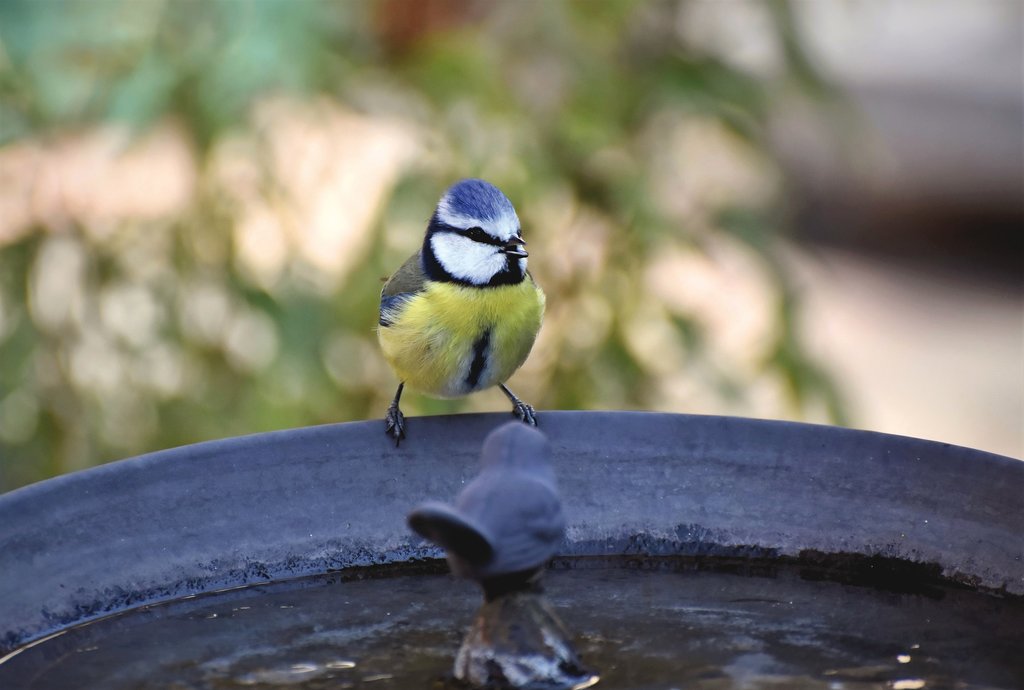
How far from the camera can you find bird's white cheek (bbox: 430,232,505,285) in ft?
8.15

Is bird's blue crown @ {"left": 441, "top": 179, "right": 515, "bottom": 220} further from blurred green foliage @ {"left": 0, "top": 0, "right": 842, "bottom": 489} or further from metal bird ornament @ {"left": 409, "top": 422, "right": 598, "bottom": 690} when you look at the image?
metal bird ornament @ {"left": 409, "top": 422, "right": 598, "bottom": 690}

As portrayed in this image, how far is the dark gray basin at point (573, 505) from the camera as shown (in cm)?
161

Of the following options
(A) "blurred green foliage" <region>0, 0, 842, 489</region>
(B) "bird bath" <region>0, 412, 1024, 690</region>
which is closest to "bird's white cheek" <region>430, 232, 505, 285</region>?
(A) "blurred green foliage" <region>0, 0, 842, 489</region>

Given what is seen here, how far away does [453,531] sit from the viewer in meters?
1.30

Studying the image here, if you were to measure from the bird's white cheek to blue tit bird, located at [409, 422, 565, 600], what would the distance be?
1.07 metres

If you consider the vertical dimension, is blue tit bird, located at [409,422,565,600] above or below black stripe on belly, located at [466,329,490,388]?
below

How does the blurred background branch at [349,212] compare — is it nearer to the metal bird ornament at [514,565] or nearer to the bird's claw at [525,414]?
the bird's claw at [525,414]

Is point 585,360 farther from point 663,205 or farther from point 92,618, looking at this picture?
point 92,618

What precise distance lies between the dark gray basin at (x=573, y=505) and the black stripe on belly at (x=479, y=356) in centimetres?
57

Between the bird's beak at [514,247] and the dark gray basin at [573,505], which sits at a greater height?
the bird's beak at [514,247]

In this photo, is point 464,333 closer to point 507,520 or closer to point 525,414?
point 525,414

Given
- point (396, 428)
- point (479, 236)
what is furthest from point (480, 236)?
point (396, 428)

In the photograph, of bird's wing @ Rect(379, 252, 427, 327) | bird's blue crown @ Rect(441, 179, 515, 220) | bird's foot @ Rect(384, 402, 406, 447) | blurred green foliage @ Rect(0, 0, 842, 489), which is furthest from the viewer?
blurred green foliage @ Rect(0, 0, 842, 489)

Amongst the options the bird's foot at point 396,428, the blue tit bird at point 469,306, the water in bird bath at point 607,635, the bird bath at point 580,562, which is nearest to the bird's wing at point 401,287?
the blue tit bird at point 469,306
